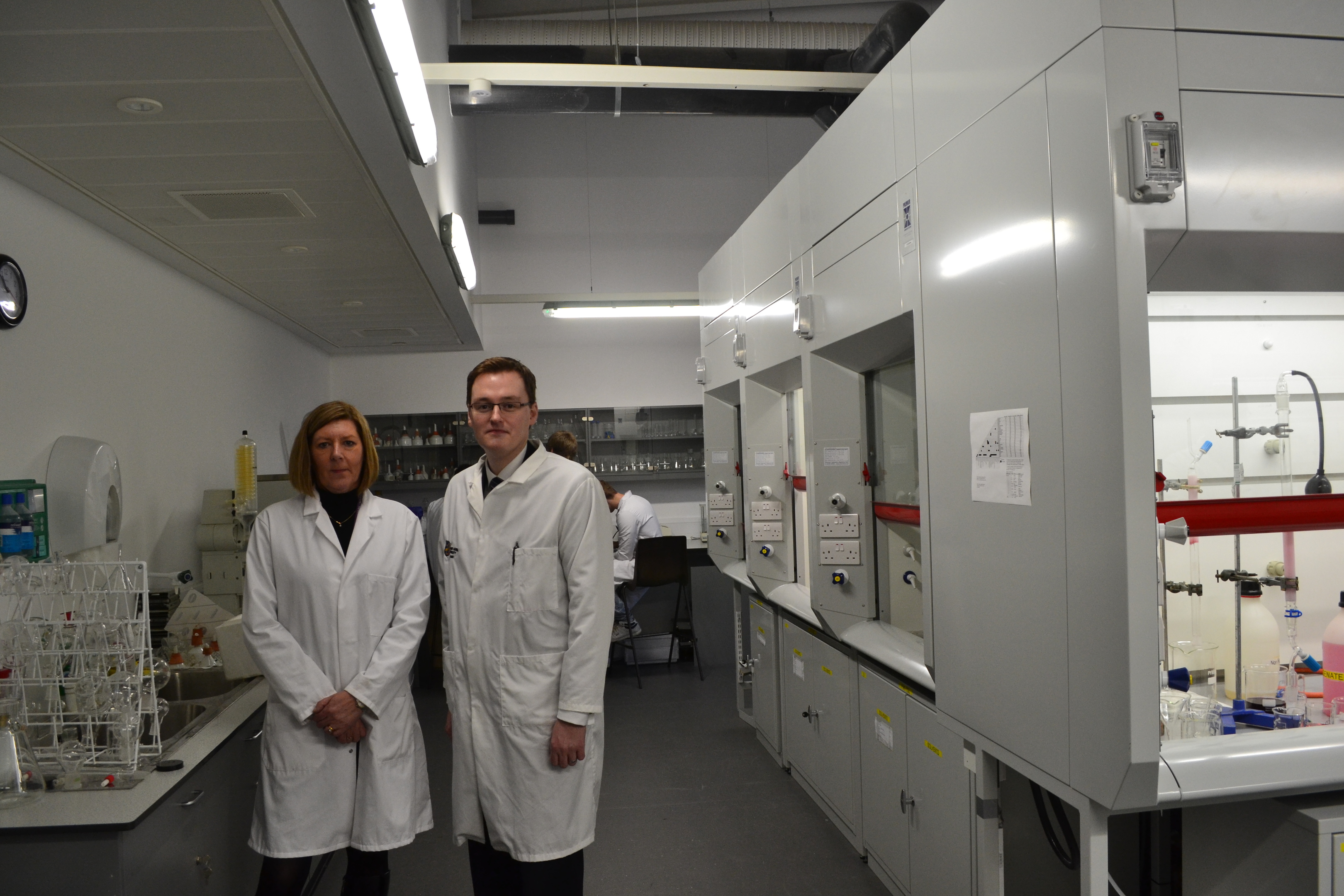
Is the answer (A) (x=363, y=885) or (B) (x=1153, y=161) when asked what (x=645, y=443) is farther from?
(B) (x=1153, y=161)

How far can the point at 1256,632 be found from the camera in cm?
186

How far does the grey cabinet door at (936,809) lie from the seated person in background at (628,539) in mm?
3149

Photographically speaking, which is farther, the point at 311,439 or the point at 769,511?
the point at 769,511

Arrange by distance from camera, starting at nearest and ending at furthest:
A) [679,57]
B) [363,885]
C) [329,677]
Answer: [329,677], [363,885], [679,57]

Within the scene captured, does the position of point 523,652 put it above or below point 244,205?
below

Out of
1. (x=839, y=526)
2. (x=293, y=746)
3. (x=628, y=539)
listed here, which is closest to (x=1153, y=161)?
(x=839, y=526)

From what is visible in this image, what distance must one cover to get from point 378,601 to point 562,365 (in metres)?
5.33

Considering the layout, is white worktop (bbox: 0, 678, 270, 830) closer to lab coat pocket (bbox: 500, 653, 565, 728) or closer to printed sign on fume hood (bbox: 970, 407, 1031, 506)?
lab coat pocket (bbox: 500, 653, 565, 728)

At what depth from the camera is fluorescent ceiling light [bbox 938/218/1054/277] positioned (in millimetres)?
1507

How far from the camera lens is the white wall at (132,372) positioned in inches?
99.0

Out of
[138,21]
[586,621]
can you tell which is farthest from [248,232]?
[586,621]

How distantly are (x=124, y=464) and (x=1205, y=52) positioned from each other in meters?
3.58

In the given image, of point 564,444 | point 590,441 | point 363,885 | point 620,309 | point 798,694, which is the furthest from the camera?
point 590,441

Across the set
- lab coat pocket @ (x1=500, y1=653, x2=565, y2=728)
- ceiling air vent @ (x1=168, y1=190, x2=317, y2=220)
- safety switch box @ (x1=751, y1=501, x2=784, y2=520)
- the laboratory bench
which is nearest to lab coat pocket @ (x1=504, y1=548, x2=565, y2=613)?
lab coat pocket @ (x1=500, y1=653, x2=565, y2=728)
